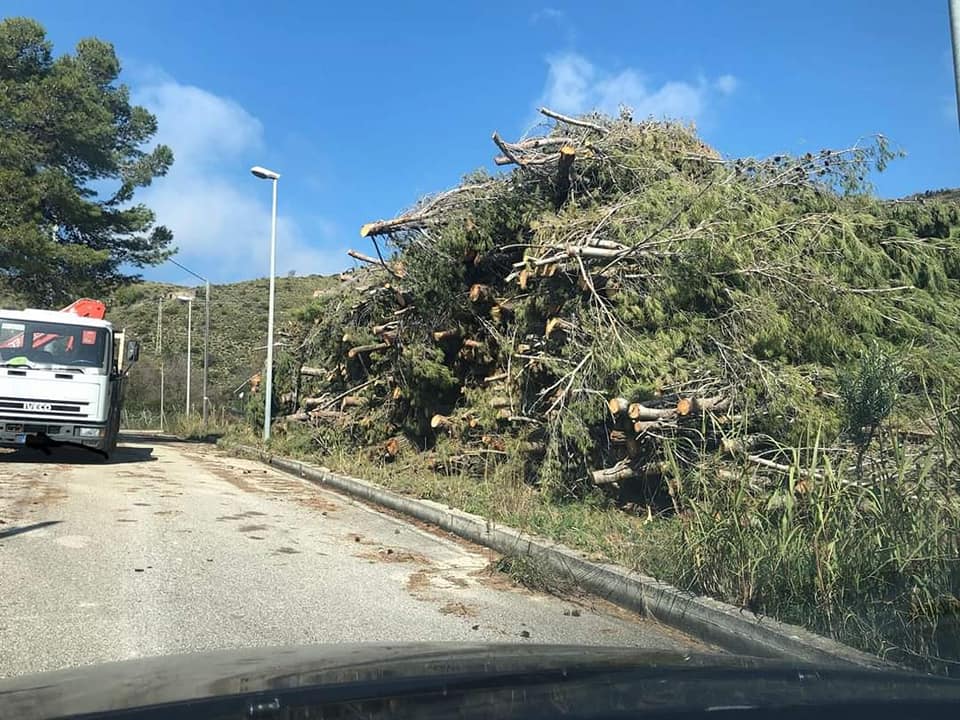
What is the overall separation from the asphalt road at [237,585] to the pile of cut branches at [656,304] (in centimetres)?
194

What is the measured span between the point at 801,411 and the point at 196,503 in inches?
305

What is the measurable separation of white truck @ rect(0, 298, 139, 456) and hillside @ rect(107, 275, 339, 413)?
64.9 feet

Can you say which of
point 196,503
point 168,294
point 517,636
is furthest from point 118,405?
point 168,294

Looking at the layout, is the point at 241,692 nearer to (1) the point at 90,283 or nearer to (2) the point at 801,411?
(2) the point at 801,411

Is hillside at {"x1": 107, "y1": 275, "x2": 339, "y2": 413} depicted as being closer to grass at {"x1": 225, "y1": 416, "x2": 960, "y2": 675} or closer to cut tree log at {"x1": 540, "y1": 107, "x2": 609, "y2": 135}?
cut tree log at {"x1": 540, "y1": 107, "x2": 609, "y2": 135}

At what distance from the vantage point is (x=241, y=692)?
284 cm

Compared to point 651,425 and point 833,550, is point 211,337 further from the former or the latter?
point 833,550

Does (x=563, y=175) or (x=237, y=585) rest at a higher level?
(x=563, y=175)

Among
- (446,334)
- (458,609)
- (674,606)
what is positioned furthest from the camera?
(446,334)

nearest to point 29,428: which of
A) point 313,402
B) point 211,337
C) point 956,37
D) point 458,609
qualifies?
point 313,402

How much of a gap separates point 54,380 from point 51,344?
733 millimetres

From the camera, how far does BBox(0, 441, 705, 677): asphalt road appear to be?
5.28 m

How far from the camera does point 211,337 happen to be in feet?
167

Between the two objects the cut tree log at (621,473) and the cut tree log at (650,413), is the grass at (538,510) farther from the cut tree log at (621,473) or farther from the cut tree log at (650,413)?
the cut tree log at (650,413)
